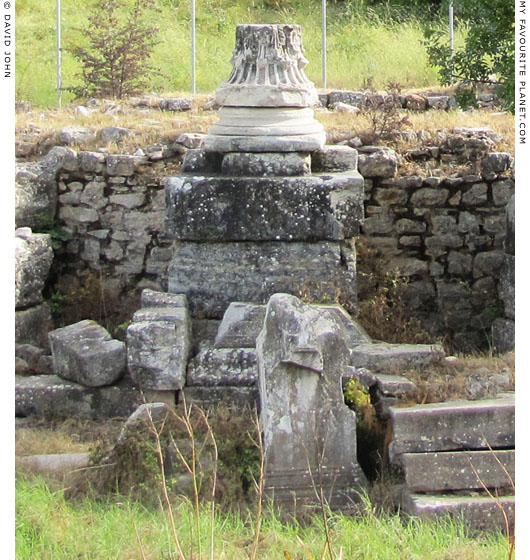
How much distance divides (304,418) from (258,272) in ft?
5.43

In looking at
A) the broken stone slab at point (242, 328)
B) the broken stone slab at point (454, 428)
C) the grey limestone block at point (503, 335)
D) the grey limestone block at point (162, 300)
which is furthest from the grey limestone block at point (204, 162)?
the broken stone slab at point (454, 428)

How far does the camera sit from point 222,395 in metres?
6.55

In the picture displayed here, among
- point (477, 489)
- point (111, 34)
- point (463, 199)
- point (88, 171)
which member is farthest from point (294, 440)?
point (111, 34)

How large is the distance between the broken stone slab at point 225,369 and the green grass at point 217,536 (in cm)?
121

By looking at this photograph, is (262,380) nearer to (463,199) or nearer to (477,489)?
(477,489)

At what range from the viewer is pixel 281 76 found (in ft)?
24.0

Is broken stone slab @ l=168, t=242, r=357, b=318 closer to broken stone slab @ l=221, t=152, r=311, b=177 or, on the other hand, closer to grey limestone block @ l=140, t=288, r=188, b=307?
grey limestone block @ l=140, t=288, r=188, b=307

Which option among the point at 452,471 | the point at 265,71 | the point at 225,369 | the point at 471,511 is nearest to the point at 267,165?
the point at 265,71

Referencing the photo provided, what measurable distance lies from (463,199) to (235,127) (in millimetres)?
2267

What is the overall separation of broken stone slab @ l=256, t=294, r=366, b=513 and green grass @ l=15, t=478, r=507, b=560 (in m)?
0.24

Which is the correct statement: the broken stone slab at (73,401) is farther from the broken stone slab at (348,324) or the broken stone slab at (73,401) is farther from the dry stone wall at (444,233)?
the dry stone wall at (444,233)

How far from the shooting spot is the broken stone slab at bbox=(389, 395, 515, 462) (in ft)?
18.4

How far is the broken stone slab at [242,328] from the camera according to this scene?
6.67 metres

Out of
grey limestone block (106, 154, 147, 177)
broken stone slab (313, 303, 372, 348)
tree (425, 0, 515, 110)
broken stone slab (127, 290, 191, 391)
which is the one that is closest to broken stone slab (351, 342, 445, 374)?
broken stone slab (313, 303, 372, 348)
